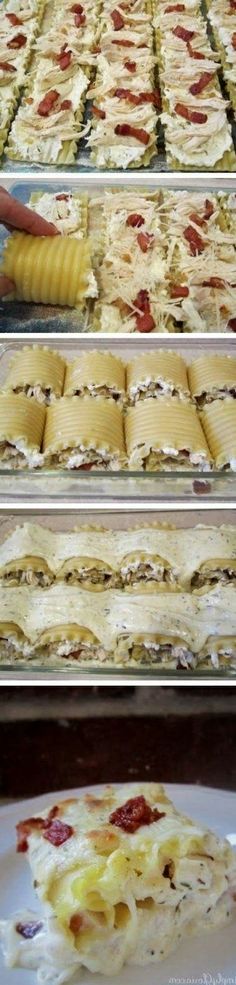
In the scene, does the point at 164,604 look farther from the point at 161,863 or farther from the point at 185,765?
the point at 161,863

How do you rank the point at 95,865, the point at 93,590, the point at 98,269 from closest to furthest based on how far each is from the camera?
the point at 95,865 → the point at 93,590 → the point at 98,269

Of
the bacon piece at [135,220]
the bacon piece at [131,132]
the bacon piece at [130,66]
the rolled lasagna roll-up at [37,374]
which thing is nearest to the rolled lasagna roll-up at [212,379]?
the rolled lasagna roll-up at [37,374]

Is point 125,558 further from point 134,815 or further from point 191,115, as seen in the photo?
point 191,115

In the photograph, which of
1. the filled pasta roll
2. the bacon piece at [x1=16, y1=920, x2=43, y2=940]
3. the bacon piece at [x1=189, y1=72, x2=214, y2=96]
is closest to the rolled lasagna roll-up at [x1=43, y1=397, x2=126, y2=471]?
the filled pasta roll

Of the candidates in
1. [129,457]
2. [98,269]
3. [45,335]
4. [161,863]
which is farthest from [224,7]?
[161,863]

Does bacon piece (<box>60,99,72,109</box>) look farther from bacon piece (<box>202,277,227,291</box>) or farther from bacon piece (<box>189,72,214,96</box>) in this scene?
bacon piece (<box>202,277,227,291</box>)
